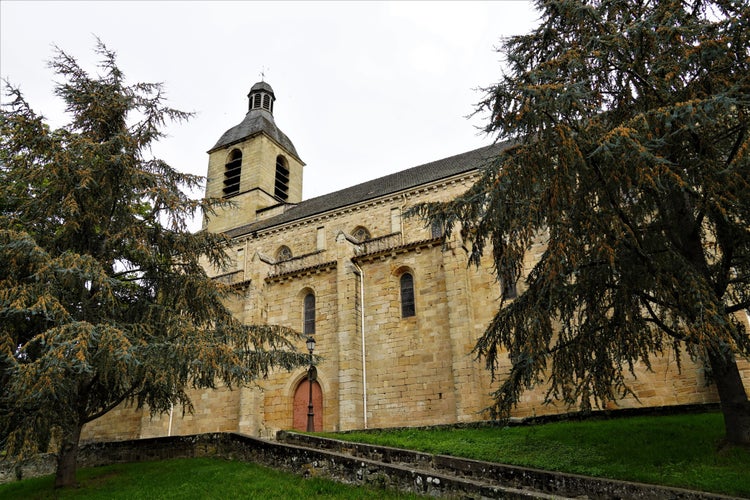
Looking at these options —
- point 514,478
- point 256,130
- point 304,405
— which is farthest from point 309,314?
point 256,130

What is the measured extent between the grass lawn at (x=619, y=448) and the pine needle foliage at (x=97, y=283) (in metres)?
4.29

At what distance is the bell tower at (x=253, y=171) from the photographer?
35.0 meters

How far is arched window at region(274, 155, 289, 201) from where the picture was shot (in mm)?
38125

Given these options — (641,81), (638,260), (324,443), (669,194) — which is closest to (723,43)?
(641,81)

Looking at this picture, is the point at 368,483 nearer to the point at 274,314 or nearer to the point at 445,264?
the point at 445,264

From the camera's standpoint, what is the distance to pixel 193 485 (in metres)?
10.1

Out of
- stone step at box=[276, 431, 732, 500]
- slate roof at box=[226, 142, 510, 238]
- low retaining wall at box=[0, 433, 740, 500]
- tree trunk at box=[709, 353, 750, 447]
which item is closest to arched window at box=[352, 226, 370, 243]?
slate roof at box=[226, 142, 510, 238]

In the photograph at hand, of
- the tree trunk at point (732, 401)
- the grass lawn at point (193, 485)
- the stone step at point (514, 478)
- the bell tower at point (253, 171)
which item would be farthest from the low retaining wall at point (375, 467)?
the bell tower at point (253, 171)

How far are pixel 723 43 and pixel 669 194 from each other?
2.35m

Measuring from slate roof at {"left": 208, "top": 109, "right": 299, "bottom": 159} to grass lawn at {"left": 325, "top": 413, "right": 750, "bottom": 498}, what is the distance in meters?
29.2

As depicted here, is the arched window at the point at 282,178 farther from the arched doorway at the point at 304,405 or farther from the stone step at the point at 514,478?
the stone step at the point at 514,478

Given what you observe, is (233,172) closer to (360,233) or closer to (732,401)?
(360,233)

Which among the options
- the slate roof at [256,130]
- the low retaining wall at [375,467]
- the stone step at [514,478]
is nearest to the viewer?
the stone step at [514,478]

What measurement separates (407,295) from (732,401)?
1242 cm
